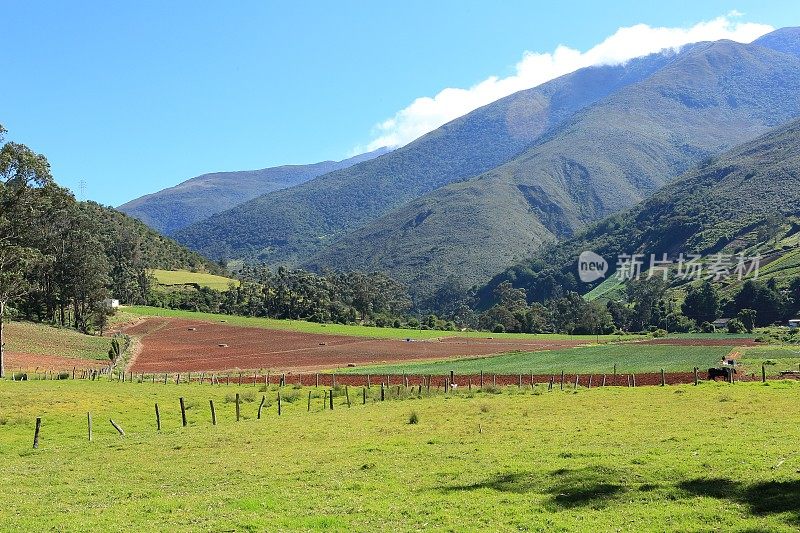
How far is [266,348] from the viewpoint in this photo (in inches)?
3959

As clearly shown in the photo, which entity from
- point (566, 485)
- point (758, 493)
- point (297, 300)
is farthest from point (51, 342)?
point (297, 300)

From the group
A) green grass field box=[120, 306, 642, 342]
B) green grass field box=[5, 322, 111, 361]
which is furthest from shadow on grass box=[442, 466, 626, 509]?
green grass field box=[120, 306, 642, 342]

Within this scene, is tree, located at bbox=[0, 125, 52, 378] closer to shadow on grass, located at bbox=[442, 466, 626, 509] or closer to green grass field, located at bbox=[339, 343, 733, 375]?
green grass field, located at bbox=[339, 343, 733, 375]

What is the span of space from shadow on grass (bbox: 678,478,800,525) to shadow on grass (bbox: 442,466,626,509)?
1748 mm

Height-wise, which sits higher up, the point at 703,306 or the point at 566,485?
the point at 703,306

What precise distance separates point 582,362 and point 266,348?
47427 millimetres

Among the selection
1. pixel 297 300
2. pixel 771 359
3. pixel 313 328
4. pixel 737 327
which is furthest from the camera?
pixel 297 300

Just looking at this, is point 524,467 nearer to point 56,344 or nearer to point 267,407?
point 267,407

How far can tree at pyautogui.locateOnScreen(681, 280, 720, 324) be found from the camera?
153m

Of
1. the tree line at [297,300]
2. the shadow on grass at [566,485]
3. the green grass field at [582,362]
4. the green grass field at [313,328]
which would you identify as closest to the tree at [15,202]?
the green grass field at [582,362]

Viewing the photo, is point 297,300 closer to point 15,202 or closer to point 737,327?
point 737,327

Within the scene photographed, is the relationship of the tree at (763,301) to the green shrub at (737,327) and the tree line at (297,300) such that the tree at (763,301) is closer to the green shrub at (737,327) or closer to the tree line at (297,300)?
the green shrub at (737,327)

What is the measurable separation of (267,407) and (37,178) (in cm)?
2892

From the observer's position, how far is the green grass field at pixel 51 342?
75700 mm
